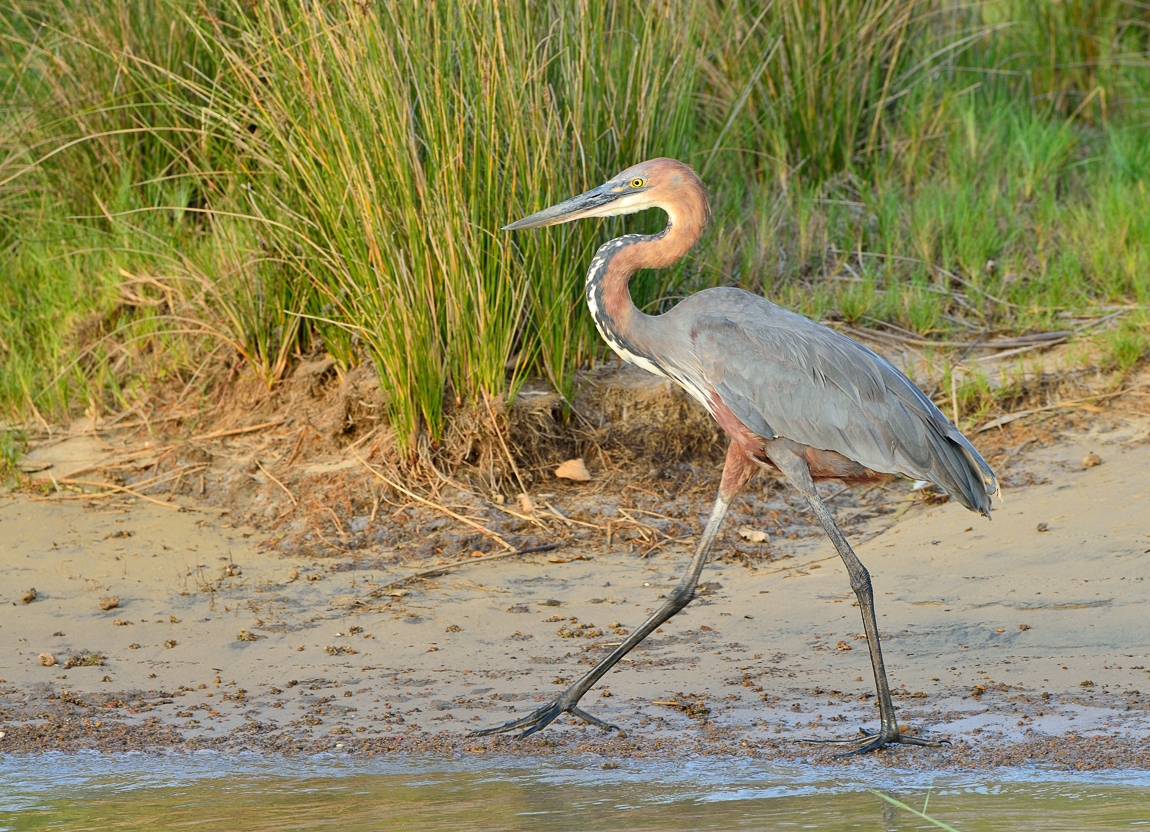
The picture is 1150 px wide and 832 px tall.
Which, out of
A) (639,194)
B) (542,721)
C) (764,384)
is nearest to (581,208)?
(639,194)

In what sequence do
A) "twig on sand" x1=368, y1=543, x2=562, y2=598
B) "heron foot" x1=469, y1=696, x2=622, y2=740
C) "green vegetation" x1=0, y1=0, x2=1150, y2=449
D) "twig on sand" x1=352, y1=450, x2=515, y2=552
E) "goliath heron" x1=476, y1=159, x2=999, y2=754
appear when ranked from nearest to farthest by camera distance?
"heron foot" x1=469, y1=696, x2=622, y2=740
"goliath heron" x1=476, y1=159, x2=999, y2=754
"twig on sand" x1=368, y1=543, x2=562, y2=598
"twig on sand" x1=352, y1=450, x2=515, y2=552
"green vegetation" x1=0, y1=0, x2=1150, y2=449

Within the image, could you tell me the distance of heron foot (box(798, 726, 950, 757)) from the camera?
3758 millimetres

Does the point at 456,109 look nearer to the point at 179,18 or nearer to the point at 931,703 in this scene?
the point at 179,18

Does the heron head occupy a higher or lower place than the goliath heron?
higher

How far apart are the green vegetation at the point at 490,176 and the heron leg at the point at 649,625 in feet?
4.77

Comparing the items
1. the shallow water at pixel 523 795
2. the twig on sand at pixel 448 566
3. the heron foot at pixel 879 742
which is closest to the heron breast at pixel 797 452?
the heron foot at pixel 879 742

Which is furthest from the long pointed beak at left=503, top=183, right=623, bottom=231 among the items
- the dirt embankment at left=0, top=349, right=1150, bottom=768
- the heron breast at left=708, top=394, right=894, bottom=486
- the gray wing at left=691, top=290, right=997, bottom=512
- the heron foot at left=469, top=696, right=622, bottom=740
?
the heron foot at left=469, top=696, right=622, bottom=740

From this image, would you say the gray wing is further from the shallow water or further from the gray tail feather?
the shallow water

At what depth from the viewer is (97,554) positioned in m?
5.22

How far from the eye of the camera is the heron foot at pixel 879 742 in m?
3.76

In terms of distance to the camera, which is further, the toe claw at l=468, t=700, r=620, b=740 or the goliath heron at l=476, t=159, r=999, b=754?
the goliath heron at l=476, t=159, r=999, b=754

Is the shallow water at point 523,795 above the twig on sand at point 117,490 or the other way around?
the other way around

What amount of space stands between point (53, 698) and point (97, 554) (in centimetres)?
110

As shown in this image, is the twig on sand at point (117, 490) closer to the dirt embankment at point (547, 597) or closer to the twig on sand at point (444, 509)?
the dirt embankment at point (547, 597)
